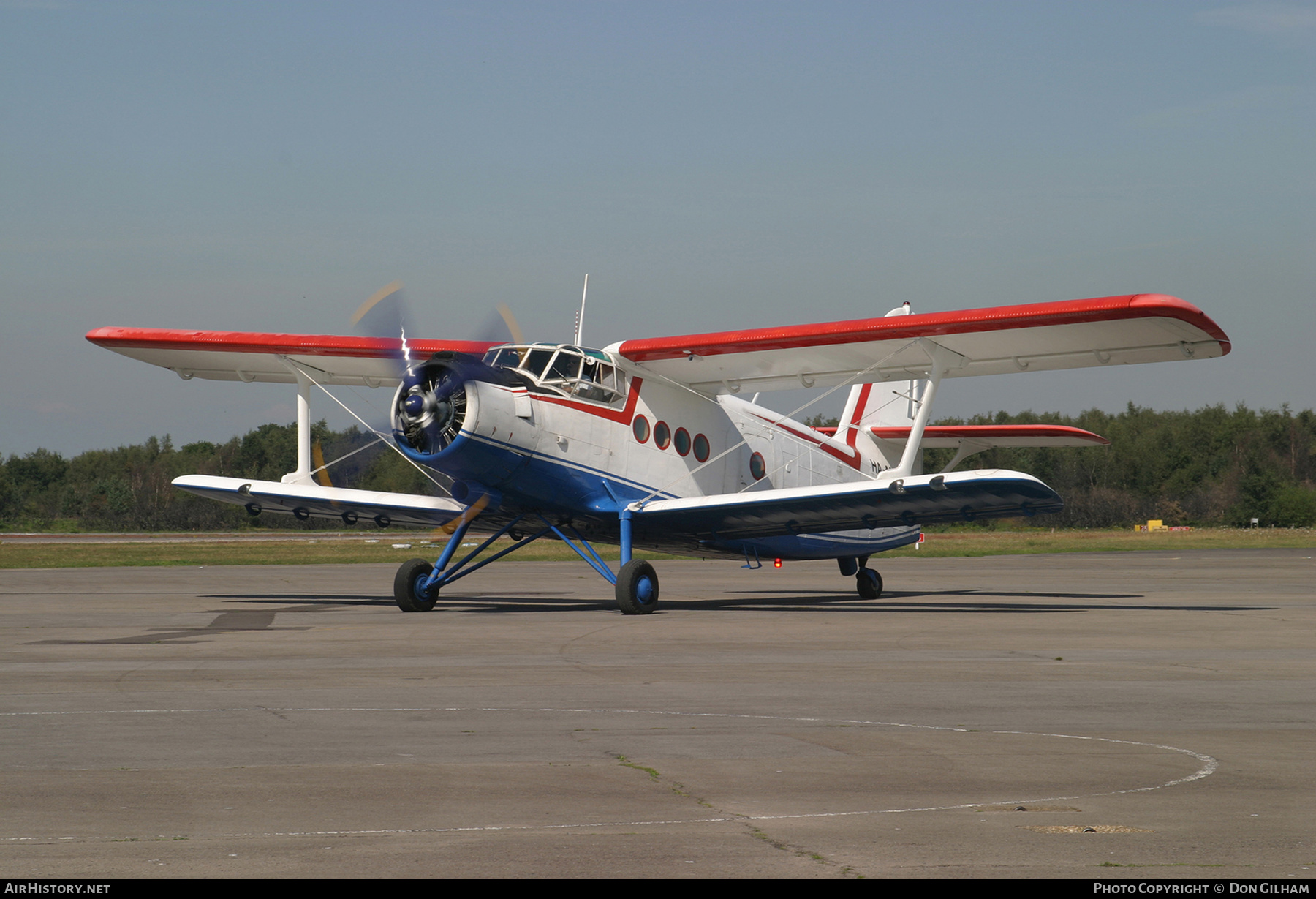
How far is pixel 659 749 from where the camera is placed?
655cm

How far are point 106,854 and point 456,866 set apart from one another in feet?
4.27

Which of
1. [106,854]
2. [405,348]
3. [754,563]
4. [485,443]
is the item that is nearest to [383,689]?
[106,854]

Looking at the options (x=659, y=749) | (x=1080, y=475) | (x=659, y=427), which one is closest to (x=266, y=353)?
(x=659, y=427)

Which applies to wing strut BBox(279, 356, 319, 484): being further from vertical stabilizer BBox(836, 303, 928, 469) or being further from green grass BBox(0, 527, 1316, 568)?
green grass BBox(0, 527, 1316, 568)

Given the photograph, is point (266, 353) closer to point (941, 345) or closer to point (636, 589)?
point (636, 589)

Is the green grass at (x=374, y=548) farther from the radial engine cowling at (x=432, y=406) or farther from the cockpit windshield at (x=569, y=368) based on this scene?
the radial engine cowling at (x=432, y=406)

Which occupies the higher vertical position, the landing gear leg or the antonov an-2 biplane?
the antonov an-2 biplane

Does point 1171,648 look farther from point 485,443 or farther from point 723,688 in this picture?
point 485,443

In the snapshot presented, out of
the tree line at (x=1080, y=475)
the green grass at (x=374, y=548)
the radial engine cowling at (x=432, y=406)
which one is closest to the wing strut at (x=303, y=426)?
the radial engine cowling at (x=432, y=406)

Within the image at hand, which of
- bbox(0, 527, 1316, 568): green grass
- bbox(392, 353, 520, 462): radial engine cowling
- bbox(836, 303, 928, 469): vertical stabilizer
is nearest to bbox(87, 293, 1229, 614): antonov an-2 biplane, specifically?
bbox(392, 353, 520, 462): radial engine cowling

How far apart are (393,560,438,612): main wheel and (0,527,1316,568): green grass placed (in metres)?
15.7

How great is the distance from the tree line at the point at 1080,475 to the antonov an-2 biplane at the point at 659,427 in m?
68.0

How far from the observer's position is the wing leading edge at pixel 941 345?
1591 centimetres

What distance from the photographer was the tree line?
3595 inches
